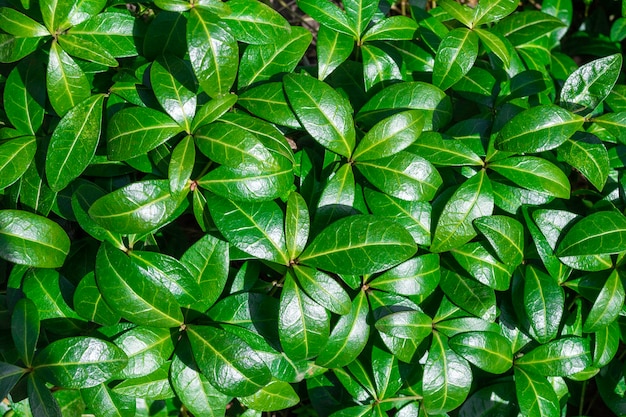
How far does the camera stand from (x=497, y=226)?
1.57 meters

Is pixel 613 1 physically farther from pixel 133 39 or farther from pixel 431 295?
pixel 133 39

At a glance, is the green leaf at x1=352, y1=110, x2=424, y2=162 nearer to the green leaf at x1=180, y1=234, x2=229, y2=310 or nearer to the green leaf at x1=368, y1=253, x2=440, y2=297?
the green leaf at x1=368, y1=253, x2=440, y2=297

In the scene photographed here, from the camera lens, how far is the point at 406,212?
157 cm

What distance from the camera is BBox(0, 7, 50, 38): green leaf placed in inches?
56.4

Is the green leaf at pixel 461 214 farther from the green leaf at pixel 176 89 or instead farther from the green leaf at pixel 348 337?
the green leaf at pixel 176 89

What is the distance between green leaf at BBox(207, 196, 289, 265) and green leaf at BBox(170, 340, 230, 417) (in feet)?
0.99

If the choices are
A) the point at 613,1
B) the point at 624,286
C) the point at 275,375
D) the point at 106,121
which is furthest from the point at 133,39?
the point at 613,1

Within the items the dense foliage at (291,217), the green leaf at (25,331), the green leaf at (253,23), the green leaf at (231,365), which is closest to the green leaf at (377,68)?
the dense foliage at (291,217)

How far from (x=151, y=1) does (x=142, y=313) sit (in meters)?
0.78

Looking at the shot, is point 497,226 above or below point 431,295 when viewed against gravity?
above

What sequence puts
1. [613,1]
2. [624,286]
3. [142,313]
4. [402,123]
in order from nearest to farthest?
[142,313]
[402,123]
[624,286]
[613,1]

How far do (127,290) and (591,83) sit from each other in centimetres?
131

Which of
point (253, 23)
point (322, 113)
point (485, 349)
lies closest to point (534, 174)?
point (485, 349)

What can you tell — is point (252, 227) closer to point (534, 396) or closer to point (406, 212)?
point (406, 212)
